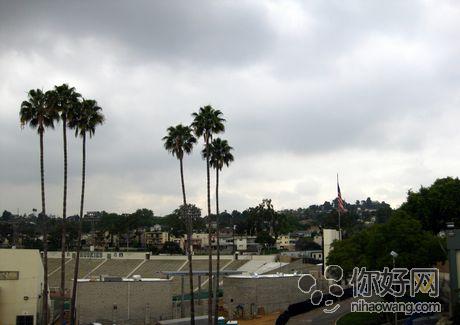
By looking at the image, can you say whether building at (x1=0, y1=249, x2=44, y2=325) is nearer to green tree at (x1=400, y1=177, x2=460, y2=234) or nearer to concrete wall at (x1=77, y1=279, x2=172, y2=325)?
concrete wall at (x1=77, y1=279, x2=172, y2=325)

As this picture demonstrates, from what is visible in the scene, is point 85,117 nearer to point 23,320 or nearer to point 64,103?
point 64,103

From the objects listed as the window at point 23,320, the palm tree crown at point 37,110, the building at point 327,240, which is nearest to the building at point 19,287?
the window at point 23,320

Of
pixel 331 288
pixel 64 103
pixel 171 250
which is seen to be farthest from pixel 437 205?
pixel 171 250

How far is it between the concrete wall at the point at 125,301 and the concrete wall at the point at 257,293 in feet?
24.6

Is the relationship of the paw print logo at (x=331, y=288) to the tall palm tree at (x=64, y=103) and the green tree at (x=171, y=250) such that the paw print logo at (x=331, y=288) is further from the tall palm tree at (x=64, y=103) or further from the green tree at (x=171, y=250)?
the green tree at (x=171, y=250)

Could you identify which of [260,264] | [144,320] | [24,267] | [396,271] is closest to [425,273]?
[396,271]

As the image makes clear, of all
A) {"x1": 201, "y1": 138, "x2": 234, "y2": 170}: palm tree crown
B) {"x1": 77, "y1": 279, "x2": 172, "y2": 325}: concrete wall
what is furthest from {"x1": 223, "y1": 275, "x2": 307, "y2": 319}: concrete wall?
{"x1": 201, "y1": 138, "x2": 234, "y2": 170}: palm tree crown

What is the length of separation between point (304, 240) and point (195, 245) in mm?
39055

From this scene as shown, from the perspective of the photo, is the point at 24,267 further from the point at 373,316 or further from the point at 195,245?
the point at 195,245

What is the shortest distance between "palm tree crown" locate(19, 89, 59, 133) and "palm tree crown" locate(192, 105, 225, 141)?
13.8 meters

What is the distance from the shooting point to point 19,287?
55031 mm

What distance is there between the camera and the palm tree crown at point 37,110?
4997 cm

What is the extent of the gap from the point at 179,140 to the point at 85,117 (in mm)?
9613

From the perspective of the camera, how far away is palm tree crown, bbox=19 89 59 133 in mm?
49969
